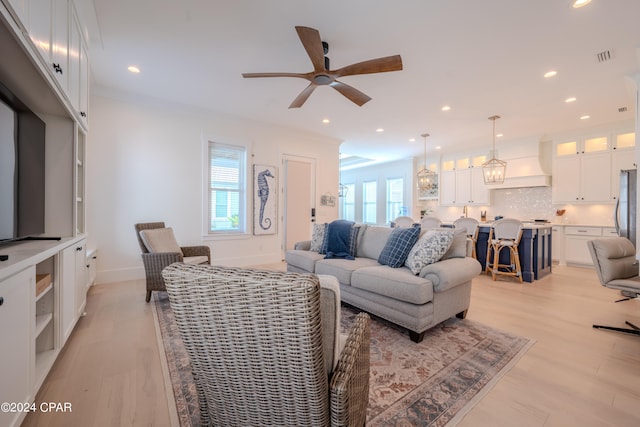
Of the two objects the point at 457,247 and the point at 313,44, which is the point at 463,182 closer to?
the point at 457,247

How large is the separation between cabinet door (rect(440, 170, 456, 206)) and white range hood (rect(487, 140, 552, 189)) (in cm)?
125

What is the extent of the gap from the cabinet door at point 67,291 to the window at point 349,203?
28.6 ft

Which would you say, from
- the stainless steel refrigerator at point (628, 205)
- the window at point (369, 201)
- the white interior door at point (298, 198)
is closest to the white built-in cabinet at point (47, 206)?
the white interior door at point (298, 198)

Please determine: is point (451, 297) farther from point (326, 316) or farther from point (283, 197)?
point (283, 197)

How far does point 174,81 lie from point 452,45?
11.1 feet

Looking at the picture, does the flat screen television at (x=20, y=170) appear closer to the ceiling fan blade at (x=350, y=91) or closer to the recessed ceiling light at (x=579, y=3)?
the ceiling fan blade at (x=350, y=91)

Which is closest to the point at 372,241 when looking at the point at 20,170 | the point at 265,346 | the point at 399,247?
the point at 399,247

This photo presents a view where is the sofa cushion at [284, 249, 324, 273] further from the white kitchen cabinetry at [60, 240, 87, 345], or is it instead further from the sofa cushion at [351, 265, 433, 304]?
the white kitchen cabinetry at [60, 240, 87, 345]

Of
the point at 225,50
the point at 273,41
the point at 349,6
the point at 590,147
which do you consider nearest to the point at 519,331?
the point at 349,6

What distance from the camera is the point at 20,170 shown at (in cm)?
177

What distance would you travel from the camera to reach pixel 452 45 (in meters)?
2.72

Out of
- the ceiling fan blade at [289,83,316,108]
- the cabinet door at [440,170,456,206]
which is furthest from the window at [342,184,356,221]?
the ceiling fan blade at [289,83,316,108]

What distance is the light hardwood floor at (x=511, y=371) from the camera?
1.42 m

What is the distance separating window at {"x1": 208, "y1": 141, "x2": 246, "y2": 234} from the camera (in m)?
4.70
